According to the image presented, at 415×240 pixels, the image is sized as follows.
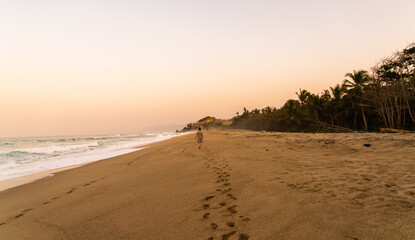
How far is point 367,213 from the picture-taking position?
2.60m

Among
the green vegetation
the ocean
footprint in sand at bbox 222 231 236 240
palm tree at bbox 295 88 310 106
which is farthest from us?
palm tree at bbox 295 88 310 106

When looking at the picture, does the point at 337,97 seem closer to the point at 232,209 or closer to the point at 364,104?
the point at 364,104

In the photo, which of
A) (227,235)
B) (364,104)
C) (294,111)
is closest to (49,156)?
(227,235)

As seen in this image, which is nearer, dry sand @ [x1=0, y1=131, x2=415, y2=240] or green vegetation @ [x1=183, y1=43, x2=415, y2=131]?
dry sand @ [x1=0, y1=131, x2=415, y2=240]

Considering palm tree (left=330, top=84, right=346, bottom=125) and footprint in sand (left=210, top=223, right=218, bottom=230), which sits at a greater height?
palm tree (left=330, top=84, right=346, bottom=125)

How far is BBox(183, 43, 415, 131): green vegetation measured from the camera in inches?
913

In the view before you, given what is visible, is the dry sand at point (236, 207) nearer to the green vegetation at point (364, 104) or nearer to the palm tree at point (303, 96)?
the green vegetation at point (364, 104)

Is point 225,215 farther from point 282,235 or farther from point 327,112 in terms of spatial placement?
point 327,112

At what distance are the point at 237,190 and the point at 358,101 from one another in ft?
122

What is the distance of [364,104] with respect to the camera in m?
29.9

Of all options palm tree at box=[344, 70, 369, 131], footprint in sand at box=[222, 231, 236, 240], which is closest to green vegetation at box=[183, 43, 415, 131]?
palm tree at box=[344, 70, 369, 131]

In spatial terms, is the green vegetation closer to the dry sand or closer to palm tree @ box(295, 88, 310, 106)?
palm tree @ box(295, 88, 310, 106)

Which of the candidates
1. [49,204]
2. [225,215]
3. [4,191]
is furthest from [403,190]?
[4,191]

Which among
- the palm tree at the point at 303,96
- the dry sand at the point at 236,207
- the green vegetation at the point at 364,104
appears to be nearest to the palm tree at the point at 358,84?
the green vegetation at the point at 364,104
